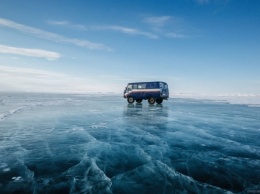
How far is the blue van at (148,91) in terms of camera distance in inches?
1093

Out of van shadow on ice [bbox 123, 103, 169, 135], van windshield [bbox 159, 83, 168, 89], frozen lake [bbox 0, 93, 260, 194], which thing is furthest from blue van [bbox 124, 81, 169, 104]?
frozen lake [bbox 0, 93, 260, 194]

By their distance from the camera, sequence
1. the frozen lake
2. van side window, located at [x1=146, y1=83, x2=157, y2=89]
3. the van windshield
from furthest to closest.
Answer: van side window, located at [x1=146, y1=83, x2=157, y2=89]
the van windshield
the frozen lake

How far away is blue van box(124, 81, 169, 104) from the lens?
27.8 metres

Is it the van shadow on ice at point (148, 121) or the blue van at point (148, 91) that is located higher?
the blue van at point (148, 91)

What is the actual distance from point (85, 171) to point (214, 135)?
7071 mm

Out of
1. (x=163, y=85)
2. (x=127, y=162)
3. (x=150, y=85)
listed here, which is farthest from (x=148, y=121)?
(x=163, y=85)

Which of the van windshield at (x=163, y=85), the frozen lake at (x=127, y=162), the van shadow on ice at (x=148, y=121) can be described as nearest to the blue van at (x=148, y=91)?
the van windshield at (x=163, y=85)

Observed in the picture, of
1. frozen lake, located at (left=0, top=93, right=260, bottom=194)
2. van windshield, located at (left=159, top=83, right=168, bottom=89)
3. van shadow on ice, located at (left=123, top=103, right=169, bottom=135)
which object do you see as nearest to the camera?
frozen lake, located at (left=0, top=93, right=260, bottom=194)

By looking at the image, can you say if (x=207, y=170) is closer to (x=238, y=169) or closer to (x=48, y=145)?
(x=238, y=169)

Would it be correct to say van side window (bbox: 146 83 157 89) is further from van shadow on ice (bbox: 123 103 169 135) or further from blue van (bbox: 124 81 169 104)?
van shadow on ice (bbox: 123 103 169 135)

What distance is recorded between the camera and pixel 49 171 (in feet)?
18.4

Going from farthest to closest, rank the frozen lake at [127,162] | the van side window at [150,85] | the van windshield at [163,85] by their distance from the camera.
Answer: the van side window at [150,85] < the van windshield at [163,85] < the frozen lake at [127,162]

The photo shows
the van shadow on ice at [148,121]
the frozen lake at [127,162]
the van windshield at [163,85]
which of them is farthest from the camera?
the van windshield at [163,85]

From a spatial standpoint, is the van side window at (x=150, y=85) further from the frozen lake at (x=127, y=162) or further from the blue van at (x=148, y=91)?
the frozen lake at (x=127, y=162)
